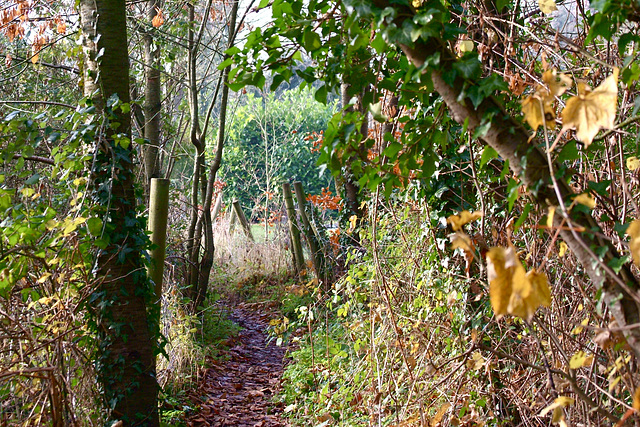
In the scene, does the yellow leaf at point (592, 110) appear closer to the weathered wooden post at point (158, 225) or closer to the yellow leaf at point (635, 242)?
the yellow leaf at point (635, 242)

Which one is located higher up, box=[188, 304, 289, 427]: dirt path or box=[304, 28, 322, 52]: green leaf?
box=[304, 28, 322, 52]: green leaf

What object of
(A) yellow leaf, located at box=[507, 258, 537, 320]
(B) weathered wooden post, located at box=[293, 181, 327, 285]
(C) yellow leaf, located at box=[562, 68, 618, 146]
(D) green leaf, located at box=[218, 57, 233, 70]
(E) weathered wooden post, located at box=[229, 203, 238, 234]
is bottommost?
(A) yellow leaf, located at box=[507, 258, 537, 320]

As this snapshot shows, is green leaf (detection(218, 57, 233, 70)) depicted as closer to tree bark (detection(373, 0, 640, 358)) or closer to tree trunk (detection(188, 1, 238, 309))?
tree bark (detection(373, 0, 640, 358))

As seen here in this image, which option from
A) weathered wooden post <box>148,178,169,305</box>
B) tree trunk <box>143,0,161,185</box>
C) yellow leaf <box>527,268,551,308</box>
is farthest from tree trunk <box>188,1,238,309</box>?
yellow leaf <box>527,268,551,308</box>

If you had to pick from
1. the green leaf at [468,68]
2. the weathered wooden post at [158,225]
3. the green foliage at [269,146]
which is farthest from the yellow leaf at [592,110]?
the green foliage at [269,146]

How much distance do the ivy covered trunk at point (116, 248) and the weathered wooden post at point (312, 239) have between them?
3913 mm

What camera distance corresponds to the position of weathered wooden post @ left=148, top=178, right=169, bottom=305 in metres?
4.19

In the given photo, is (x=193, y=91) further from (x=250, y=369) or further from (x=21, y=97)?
(x=250, y=369)

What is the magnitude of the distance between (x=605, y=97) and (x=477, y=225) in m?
2.16

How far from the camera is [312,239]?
307 inches

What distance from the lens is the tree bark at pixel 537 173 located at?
1228 mm

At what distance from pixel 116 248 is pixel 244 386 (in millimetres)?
2632

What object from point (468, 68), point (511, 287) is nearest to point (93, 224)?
point (468, 68)

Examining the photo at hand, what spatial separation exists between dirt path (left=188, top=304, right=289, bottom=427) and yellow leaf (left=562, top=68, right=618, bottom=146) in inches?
156
